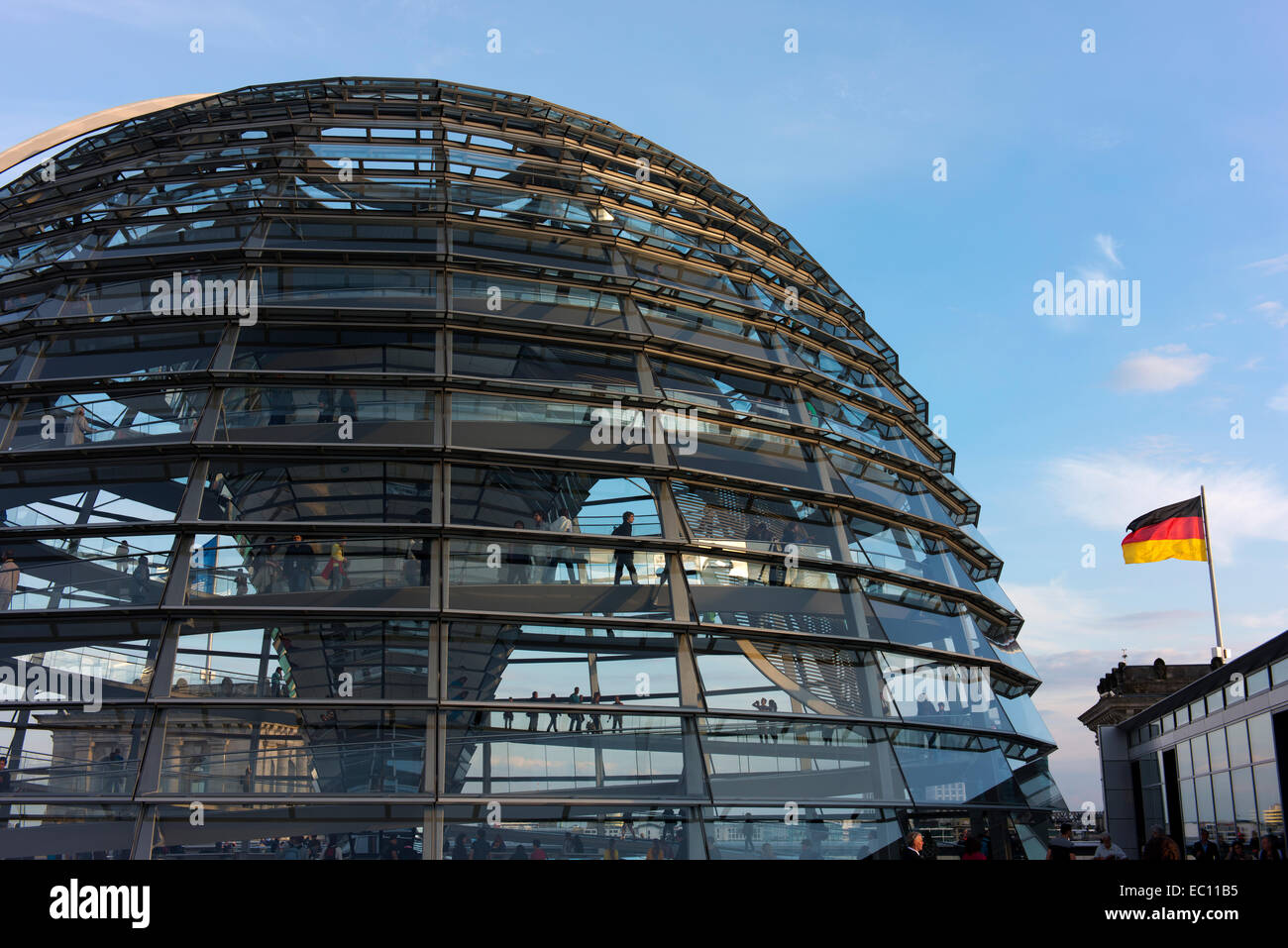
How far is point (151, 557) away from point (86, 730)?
82.9 inches

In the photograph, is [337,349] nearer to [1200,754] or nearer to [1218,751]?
[1218,751]

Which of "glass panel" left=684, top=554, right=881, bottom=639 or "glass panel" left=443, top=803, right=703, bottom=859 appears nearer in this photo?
"glass panel" left=443, top=803, right=703, bottom=859

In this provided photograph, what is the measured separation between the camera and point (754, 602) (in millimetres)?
13375

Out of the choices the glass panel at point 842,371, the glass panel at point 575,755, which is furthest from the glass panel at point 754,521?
the glass panel at point 842,371

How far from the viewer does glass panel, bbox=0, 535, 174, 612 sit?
39.7 ft

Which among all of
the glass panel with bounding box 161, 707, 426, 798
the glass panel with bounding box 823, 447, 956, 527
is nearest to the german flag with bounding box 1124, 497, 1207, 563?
the glass panel with bounding box 823, 447, 956, 527

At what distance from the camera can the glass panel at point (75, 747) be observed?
11.0 m

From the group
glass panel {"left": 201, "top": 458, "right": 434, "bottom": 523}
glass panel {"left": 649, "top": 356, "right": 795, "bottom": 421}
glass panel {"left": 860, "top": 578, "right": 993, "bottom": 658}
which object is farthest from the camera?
glass panel {"left": 649, "top": 356, "right": 795, "bottom": 421}

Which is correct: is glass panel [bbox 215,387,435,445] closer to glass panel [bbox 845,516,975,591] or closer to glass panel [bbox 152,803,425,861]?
glass panel [bbox 152,803,425,861]

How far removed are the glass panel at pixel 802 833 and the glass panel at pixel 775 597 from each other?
7.62 ft

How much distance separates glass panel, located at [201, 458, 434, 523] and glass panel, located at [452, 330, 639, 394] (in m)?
2.15

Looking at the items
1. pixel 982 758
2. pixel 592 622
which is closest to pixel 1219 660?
pixel 982 758

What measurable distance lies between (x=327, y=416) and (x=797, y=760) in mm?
7377

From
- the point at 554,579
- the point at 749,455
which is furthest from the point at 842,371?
the point at 554,579
